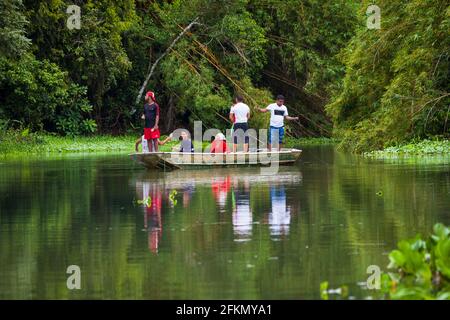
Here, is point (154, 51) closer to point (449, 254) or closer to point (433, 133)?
point (433, 133)

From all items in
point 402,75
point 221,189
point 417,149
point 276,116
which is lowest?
point 221,189

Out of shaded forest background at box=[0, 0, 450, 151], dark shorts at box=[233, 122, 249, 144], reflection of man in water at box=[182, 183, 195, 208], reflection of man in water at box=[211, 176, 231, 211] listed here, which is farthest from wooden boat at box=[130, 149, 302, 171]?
reflection of man in water at box=[182, 183, 195, 208]

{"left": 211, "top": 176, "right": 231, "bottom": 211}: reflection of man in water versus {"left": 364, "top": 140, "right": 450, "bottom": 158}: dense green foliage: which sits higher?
{"left": 364, "top": 140, "right": 450, "bottom": 158}: dense green foliage

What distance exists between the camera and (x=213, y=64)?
2045 inches

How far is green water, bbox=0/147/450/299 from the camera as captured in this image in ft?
33.8

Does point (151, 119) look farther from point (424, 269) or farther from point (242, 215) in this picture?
point (424, 269)

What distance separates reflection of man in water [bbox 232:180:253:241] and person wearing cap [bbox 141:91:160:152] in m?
9.19

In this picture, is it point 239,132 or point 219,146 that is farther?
point 239,132

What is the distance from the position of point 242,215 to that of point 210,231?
1905mm

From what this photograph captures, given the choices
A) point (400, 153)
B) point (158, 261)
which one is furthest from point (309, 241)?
point (400, 153)

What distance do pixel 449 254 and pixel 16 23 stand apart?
30.8m

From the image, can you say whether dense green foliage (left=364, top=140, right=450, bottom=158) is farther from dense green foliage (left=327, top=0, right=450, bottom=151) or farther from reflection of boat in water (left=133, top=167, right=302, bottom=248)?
reflection of boat in water (left=133, top=167, right=302, bottom=248)

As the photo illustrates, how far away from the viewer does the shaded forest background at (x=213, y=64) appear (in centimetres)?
3634

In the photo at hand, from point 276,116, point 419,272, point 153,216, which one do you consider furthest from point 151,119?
point 419,272
